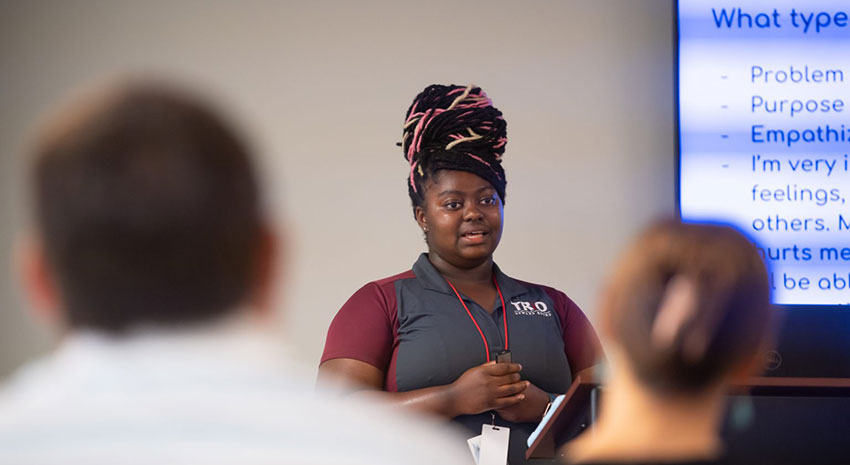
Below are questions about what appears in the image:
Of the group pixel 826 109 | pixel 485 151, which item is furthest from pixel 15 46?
Result: pixel 826 109

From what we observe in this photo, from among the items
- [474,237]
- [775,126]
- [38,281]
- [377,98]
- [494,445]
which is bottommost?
[494,445]

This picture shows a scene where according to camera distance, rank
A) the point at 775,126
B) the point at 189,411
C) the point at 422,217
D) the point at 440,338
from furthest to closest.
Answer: the point at 775,126 → the point at 422,217 → the point at 440,338 → the point at 189,411

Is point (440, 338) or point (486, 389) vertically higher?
point (440, 338)

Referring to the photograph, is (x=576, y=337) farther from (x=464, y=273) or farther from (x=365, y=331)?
(x=365, y=331)

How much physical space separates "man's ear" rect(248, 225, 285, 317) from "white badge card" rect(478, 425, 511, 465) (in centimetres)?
183

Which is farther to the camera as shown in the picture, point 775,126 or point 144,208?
point 775,126

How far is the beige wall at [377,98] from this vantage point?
3.77 metres

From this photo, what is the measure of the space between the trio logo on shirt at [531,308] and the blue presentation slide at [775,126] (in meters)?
0.85

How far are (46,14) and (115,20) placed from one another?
0.29 meters

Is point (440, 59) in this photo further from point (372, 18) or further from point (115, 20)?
point (115, 20)

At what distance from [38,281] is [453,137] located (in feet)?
7.21

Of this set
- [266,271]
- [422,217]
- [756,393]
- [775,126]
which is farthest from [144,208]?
[775,126]

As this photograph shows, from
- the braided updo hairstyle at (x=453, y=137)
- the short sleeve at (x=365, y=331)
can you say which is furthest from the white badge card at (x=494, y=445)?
the braided updo hairstyle at (x=453, y=137)

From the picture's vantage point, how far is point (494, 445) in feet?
8.12
